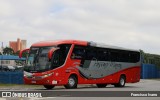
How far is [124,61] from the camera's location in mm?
36000

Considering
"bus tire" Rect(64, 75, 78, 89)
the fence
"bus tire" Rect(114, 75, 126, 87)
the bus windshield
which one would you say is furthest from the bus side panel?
the fence

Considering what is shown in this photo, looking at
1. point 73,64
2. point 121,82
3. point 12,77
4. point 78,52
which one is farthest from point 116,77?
point 12,77

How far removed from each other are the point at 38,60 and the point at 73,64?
247 centimetres

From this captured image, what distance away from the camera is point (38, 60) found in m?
28.5

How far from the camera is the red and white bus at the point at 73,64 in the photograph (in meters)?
28.1

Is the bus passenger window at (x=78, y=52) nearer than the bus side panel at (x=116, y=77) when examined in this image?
Yes

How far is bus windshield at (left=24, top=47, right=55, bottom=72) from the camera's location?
2809 centimetres

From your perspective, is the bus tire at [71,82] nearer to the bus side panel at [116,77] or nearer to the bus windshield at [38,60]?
the bus side panel at [116,77]

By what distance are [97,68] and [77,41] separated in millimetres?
3333

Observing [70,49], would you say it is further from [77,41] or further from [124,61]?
[124,61]

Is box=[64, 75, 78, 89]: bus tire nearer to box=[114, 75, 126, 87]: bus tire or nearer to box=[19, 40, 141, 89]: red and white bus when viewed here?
box=[19, 40, 141, 89]: red and white bus

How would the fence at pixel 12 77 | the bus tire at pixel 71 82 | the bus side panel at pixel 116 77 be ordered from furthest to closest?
the fence at pixel 12 77 < the bus side panel at pixel 116 77 < the bus tire at pixel 71 82

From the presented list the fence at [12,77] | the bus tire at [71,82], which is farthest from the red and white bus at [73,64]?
the fence at [12,77]

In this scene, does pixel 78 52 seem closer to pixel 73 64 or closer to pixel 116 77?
pixel 73 64
